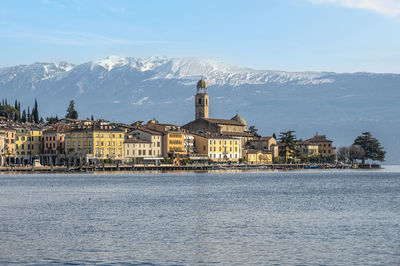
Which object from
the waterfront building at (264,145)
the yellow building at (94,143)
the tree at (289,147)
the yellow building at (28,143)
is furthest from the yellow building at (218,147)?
the yellow building at (28,143)

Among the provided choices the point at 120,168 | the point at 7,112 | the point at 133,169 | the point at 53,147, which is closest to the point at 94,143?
the point at 120,168

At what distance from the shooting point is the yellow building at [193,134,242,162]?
16800 centimetres

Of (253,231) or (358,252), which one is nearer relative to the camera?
(358,252)

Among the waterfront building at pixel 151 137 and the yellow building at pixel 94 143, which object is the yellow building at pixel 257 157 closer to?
the waterfront building at pixel 151 137

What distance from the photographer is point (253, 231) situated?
122ft

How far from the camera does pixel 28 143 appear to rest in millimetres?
150750

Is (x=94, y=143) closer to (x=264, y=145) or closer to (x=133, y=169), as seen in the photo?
(x=133, y=169)

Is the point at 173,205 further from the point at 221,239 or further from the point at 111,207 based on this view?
the point at 221,239

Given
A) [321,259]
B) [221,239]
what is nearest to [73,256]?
[221,239]

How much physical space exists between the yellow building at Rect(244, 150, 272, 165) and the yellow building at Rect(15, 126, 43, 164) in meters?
51.5

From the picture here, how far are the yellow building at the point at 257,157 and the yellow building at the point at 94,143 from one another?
4135cm

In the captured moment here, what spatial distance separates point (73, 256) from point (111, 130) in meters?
120

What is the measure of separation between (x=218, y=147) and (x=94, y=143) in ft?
113

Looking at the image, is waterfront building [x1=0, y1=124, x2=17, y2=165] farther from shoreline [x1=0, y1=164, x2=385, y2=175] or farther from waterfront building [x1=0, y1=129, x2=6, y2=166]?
shoreline [x1=0, y1=164, x2=385, y2=175]
